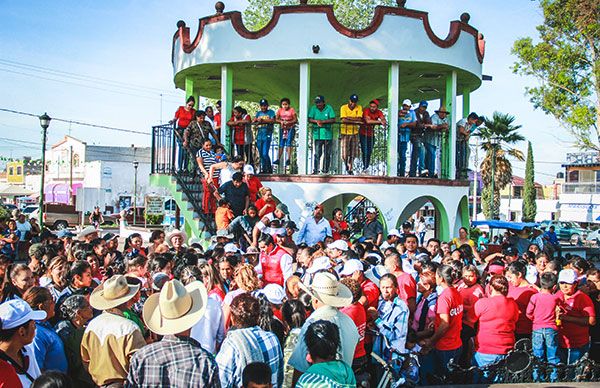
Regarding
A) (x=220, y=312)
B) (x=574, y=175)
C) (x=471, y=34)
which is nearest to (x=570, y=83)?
(x=471, y=34)

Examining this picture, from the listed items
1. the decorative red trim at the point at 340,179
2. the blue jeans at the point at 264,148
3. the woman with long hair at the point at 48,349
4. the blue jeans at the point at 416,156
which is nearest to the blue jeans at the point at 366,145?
the decorative red trim at the point at 340,179

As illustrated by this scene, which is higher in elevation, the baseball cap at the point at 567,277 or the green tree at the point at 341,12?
the green tree at the point at 341,12

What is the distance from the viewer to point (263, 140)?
49.0 ft

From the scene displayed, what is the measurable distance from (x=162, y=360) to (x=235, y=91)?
58.0 feet

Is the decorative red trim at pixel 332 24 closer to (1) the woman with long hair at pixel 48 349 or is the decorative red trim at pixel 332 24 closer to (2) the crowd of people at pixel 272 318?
(2) the crowd of people at pixel 272 318

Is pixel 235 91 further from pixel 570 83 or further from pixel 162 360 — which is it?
pixel 162 360

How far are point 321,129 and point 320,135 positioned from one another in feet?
0.51

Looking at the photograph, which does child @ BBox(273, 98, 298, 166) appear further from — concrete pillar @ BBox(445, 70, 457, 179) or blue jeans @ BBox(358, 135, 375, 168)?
concrete pillar @ BBox(445, 70, 457, 179)

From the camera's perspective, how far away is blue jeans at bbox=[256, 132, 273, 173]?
14883mm

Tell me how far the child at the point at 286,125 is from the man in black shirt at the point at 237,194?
112 inches

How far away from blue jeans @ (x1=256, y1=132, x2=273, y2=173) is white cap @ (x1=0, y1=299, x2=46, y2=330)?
36.2 ft

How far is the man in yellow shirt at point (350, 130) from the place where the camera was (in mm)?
14500

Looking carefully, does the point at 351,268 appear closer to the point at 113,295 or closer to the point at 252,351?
the point at 252,351

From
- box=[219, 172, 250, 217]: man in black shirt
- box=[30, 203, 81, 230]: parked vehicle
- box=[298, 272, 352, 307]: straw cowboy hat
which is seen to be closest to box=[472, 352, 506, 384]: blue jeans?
box=[298, 272, 352, 307]: straw cowboy hat
